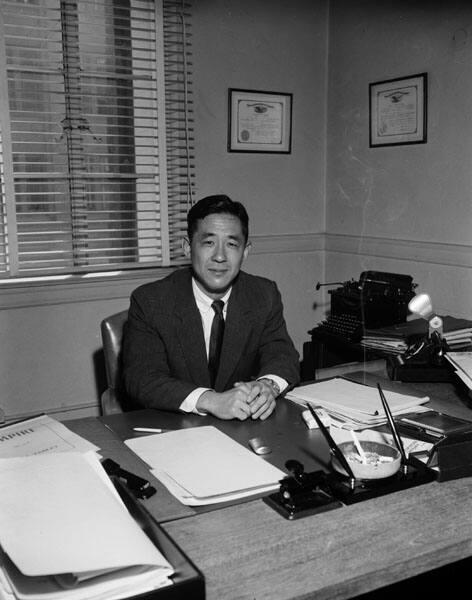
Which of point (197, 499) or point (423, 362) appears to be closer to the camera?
point (197, 499)

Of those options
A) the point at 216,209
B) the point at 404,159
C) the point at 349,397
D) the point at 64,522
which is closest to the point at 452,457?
the point at 349,397

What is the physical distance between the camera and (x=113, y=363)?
2.43m

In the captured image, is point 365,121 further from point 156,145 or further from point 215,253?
point 215,253

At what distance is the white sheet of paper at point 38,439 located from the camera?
1.58m

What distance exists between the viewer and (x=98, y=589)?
3.17ft

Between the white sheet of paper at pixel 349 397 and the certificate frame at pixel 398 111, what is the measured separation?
203cm

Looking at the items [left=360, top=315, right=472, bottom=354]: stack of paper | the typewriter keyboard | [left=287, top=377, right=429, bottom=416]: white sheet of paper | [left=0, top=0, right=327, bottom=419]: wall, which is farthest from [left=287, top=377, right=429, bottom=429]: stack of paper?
[left=0, top=0, right=327, bottom=419]: wall

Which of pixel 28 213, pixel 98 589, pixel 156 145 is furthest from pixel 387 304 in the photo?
pixel 98 589

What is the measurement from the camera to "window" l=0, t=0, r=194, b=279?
3449 mm

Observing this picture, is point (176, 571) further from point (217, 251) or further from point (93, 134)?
point (93, 134)

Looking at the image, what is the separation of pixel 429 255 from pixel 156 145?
65.3 inches

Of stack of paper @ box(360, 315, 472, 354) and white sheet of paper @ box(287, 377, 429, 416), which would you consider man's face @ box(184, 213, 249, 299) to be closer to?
white sheet of paper @ box(287, 377, 429, 416)

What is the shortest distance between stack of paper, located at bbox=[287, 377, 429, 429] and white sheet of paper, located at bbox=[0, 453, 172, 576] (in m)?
0.76

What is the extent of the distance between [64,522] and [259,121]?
3.40 meters
